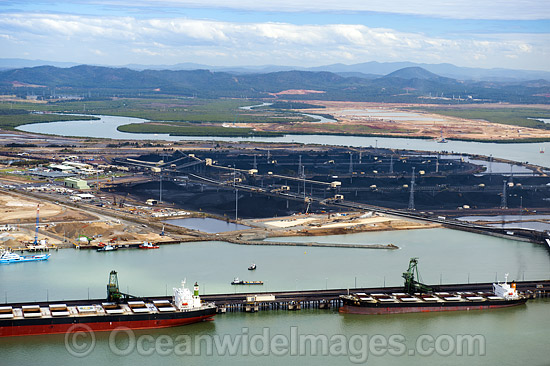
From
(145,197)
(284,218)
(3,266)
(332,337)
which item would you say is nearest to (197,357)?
(332,337)

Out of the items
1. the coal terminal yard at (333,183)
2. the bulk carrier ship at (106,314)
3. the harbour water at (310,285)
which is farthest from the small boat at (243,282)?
the coal terminal yard at (333,183)

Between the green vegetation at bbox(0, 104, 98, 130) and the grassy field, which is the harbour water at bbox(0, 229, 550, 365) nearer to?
the green vegetation at bbox(0, 104, 98, 130)

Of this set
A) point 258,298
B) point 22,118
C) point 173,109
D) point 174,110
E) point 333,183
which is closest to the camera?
point 258,298

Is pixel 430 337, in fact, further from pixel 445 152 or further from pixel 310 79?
pixel 310 79

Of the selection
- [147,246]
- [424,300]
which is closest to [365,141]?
[147,246]

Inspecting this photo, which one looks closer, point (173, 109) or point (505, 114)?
point (505, 114)

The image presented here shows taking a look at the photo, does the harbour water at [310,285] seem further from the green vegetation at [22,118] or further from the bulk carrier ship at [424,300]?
the green vegetation at [22,118]

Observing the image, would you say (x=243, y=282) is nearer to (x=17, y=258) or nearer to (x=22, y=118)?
(x=17, y=258)

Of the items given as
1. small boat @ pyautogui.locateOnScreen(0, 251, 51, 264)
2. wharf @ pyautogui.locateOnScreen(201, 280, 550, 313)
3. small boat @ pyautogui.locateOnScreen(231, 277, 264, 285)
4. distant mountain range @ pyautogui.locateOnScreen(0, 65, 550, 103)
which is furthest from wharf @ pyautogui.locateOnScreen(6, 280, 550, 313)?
distant mountain range @ pyautogui.locateOnScreen(0, 65, 550, 103)
